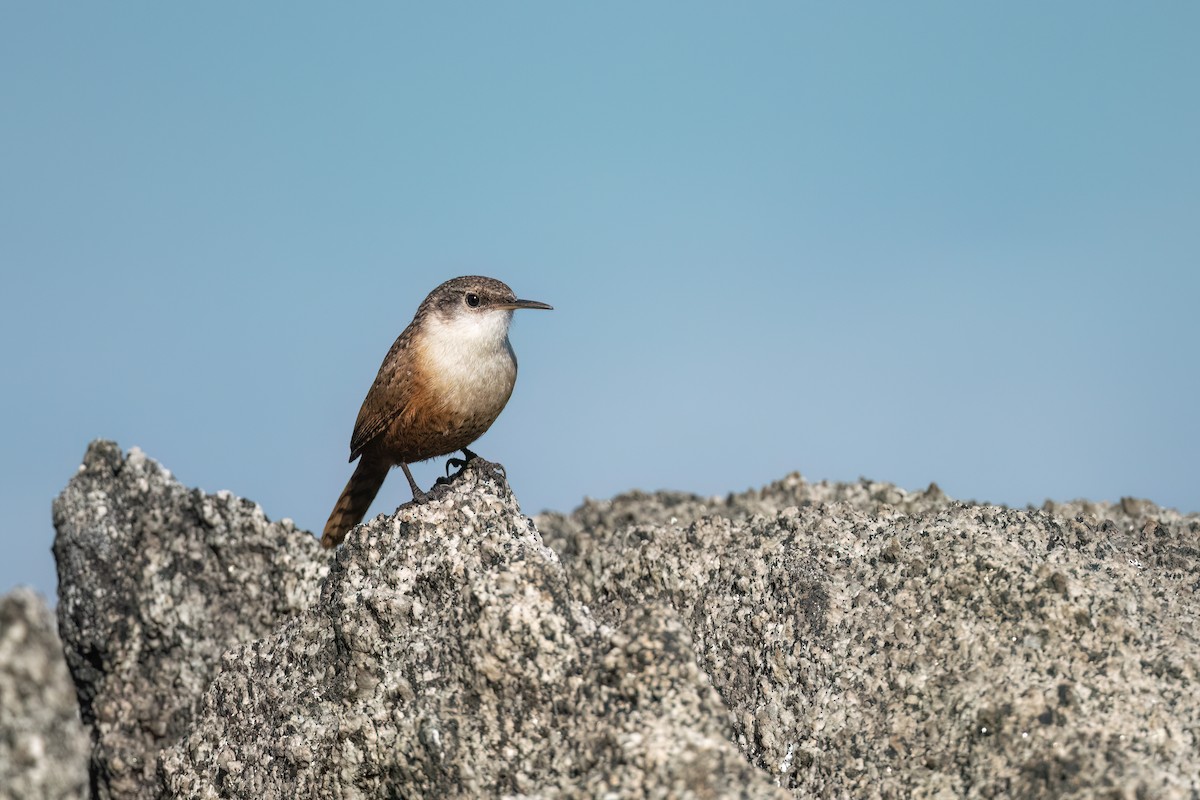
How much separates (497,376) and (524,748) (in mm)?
3114

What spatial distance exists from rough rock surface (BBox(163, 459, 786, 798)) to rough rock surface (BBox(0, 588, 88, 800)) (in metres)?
1.80

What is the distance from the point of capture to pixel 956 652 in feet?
17.5

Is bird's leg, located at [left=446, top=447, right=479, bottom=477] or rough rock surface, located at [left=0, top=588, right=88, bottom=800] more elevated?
bird's leg, located at [left=446, top=447, right=479, bottom=477]

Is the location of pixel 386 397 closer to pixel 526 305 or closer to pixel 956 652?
pixel 526 305

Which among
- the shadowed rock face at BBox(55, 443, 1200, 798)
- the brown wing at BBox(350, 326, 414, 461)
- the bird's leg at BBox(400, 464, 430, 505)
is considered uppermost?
the brown wing at BBox(350, 326, 414, 461)

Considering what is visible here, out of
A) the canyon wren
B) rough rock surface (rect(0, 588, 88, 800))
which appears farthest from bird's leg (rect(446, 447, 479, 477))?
rough rock surface (rect(0, 588, 88, 800))

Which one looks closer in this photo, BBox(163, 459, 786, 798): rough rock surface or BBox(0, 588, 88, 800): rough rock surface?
BBox(0, 588, 88, 800): rough rock surface

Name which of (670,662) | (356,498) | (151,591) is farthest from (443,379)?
(670,662)

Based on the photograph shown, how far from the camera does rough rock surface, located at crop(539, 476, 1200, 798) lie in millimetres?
4848

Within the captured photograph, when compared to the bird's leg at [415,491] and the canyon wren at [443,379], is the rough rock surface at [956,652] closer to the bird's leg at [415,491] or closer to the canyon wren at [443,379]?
the bird's leg at [415,491]

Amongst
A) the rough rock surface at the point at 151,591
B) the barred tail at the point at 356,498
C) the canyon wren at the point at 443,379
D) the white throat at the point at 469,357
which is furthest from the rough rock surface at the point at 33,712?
the barred tail at the point at 356,498

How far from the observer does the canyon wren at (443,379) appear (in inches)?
300

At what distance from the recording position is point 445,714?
5293 mm

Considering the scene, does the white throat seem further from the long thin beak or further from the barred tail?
the barred tail
